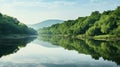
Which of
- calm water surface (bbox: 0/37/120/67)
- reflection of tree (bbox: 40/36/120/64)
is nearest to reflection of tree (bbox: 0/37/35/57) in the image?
calm water surface (bbox: 0/37/120/67)

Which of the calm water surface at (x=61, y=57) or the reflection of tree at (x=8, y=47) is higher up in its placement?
the reflection of tree at (x=8, y=47)

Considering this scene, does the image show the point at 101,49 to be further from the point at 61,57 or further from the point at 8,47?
the point at 8,47

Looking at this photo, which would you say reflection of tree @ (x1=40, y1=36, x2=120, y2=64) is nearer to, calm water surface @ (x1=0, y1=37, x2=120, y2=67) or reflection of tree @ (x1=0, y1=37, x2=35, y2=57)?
calm water surface @ (x1=0, y1=37, x2=120, y2=67)

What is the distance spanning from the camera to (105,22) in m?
107

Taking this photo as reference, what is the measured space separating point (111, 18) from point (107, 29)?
5590 millimetres

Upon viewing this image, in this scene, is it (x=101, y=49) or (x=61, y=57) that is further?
(x=101, y=49)

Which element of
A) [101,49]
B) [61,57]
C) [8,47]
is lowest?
[61,57]

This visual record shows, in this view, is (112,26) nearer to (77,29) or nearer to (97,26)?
(97,26)

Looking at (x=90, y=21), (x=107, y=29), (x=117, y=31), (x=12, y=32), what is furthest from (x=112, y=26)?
(x=12, y=32)

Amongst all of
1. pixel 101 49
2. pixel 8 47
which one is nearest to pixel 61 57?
pixel 101 49

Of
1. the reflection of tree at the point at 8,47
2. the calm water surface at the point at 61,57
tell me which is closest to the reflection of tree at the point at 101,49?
the calm water surface at the point at 61,57

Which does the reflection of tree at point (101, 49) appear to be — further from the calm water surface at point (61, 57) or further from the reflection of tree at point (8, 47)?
the reflection of tree at point (8, 47)

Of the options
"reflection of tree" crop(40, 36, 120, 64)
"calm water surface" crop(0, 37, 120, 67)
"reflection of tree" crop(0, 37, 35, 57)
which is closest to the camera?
"calm water surface" crop(0, 37, 120, 67)

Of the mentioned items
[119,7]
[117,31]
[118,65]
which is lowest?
[118,65]
